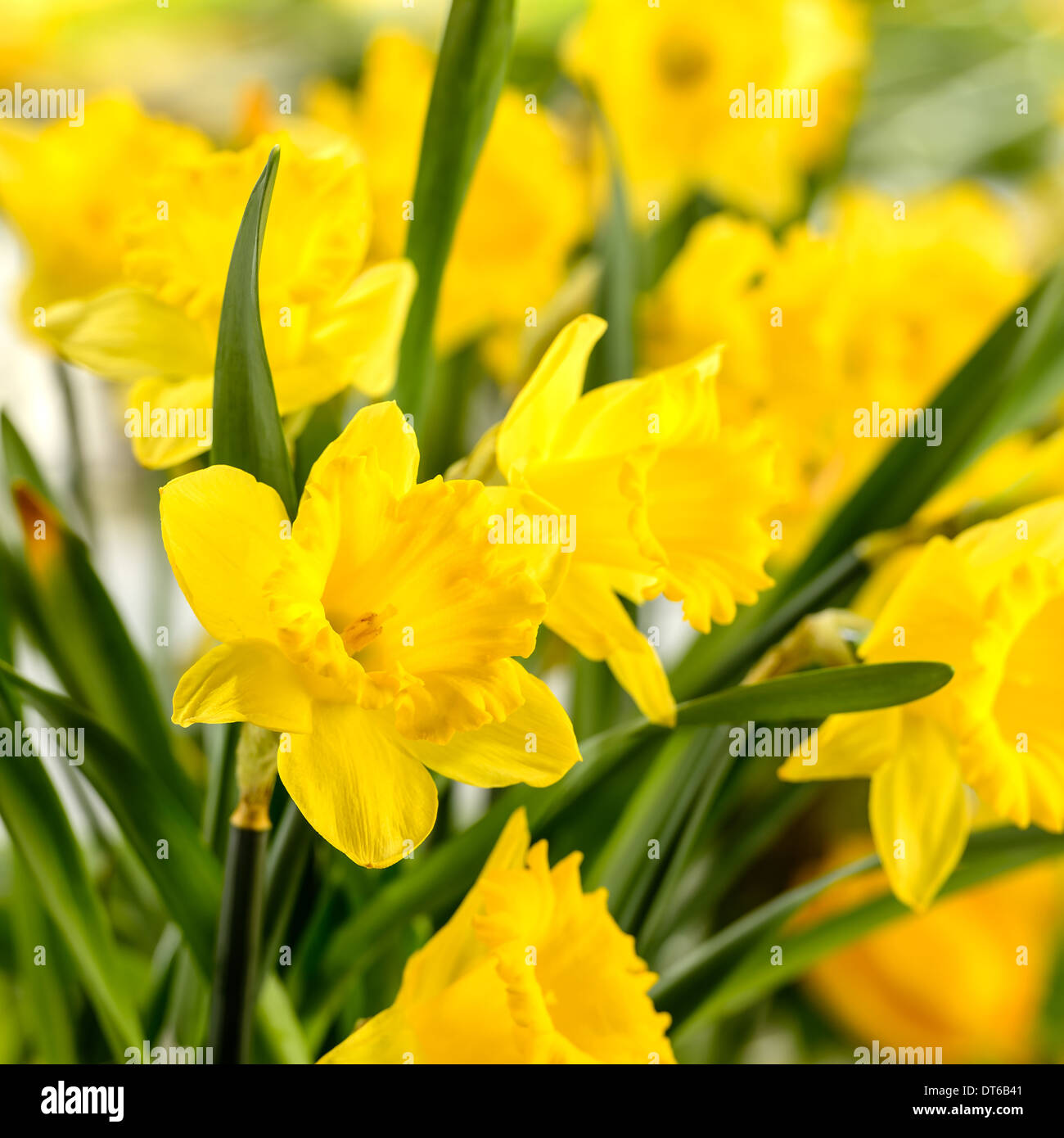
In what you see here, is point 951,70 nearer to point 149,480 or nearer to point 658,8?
point 658,8

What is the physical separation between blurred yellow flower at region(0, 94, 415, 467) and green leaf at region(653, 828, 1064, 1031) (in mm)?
285

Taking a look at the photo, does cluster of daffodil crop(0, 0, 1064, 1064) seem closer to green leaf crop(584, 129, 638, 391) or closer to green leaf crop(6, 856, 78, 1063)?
green leaf crop(584, 129, 638, 391)

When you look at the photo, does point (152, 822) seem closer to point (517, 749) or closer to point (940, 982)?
point (517, 749)

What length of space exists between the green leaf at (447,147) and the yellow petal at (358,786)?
6.4 inches

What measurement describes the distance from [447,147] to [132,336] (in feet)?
0.44

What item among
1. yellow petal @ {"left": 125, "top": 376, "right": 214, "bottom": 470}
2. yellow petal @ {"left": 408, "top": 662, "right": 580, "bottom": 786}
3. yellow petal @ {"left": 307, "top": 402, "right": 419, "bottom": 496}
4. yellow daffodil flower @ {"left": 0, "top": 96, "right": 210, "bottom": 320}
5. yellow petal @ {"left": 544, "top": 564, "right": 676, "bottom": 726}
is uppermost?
yellow daffodil flower @ {"left": 0, "top": 96, "right": 210, "bottom": 320}

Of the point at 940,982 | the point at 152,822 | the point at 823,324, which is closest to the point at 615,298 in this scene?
the point at 823,324

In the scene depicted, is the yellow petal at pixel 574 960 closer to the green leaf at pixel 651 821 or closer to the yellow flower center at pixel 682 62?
the green leaf at pixel 651 821

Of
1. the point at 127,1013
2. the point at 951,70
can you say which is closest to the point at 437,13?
Answer: the point at 951,70

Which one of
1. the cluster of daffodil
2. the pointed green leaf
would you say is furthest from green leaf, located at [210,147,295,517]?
the pointed green leaf

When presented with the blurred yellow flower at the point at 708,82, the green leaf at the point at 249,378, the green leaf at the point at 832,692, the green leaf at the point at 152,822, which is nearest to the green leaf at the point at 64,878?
the green leaf at the point at 152,822

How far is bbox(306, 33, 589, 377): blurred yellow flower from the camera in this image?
606 millimetres

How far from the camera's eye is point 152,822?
378 mm

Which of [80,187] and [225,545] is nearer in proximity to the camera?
[225,545]
